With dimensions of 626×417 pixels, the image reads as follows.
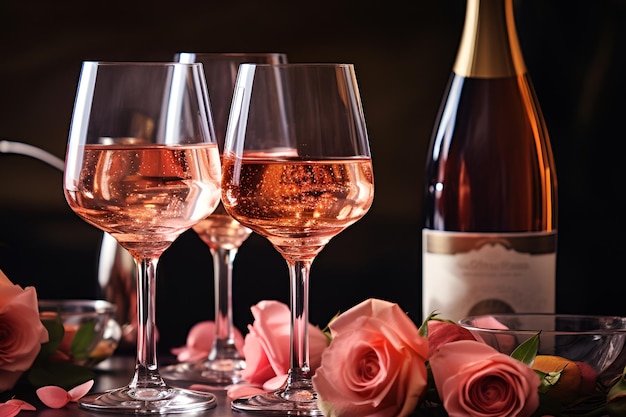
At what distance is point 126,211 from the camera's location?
2.76 ft

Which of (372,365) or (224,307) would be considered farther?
(224,307)

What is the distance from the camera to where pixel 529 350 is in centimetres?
77

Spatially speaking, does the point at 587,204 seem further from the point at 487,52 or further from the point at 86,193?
the point at 86,193

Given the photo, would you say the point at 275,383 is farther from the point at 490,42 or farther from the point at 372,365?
the point at 490,42

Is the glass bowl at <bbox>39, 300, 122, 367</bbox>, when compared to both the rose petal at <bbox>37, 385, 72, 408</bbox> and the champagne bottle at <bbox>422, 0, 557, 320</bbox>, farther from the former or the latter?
the champagne bottle at <bbox>422, 0, 557, 320</bbox>

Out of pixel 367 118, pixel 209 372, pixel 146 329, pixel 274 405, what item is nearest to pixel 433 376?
pixel 274 405

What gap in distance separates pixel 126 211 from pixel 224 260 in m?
0.31

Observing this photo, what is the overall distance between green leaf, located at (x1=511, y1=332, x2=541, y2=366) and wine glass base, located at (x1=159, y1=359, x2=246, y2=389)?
343 millimetres

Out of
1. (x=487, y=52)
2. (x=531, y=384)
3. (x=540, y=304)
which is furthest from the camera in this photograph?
(x=487, y=52)

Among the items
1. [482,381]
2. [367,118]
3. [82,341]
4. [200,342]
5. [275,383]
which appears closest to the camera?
[482,381]

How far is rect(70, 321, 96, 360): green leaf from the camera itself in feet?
3.46


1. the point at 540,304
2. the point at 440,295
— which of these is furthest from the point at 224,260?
the point at 540,304

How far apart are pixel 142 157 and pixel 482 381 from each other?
310mm

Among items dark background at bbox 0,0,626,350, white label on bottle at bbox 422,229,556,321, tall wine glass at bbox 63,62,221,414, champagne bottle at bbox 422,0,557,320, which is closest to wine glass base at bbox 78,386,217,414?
tall wine glass at bbox 63,62,221,414
